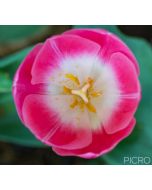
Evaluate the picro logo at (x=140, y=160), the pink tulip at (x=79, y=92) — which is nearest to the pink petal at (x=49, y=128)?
the pink tulip at (x=79, y=92)

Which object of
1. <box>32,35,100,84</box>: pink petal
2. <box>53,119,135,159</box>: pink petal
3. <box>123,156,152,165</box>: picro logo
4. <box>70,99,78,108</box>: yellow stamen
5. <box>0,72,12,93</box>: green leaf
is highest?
<box>32,35,100,84</box>: pink petal

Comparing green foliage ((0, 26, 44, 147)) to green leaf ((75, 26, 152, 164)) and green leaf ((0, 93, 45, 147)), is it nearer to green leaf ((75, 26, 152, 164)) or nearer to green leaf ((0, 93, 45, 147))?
green leaf ((0, 93, 45, 147))

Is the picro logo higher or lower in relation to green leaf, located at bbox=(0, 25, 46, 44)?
lower

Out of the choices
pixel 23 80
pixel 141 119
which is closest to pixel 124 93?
pixel 141 119

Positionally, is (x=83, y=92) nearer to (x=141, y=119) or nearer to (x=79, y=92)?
(x=79, y=92)

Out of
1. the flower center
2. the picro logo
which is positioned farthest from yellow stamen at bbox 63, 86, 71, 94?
the picro logo

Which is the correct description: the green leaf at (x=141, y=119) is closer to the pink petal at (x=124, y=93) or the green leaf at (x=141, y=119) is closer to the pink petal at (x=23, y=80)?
the pink petal at (x=124, y=93)

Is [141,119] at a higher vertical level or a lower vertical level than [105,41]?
lower
